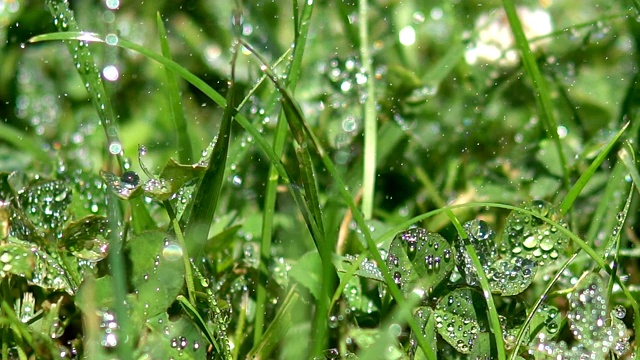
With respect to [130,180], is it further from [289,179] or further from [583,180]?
[583,180]

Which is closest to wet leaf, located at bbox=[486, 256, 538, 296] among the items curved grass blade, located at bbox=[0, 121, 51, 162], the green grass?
the green grass

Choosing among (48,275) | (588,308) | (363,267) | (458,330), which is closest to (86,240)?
(48,275)

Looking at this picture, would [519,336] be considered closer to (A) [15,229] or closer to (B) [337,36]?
(A) [15,229]

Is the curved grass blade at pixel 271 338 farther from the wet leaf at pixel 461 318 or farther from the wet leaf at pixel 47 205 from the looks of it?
the wet leaf at pixel 47 205

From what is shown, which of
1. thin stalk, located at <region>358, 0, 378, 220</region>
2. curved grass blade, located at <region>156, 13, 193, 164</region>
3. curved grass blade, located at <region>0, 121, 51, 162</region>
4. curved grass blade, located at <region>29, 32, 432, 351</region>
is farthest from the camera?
curved grass blade, located at <region>0, 121, 51, 162</region>

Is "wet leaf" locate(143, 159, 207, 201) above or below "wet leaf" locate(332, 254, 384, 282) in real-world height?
above

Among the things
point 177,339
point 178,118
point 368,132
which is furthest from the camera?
point 368,132

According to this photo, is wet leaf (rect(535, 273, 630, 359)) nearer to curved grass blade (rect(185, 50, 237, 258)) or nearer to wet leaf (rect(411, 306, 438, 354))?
wet leaf (rect(411, 306, 438, 354))
